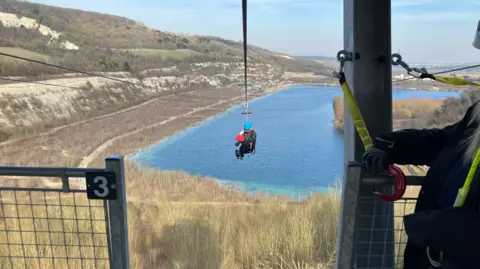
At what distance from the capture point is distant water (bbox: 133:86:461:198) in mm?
7488

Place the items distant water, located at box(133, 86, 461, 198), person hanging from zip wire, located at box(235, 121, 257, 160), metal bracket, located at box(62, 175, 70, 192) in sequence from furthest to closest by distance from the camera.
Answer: distant water, located at box(133, 86, 461, 198) < person hanging from zip wire, located at box(235, 121, 257, 160) < metal bracket, located at box(62, 175, 70, 192)

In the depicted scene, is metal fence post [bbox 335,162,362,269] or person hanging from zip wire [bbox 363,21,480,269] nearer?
person hanging from zip wire [bbox 363,21,480,269]

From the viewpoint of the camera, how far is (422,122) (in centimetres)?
487

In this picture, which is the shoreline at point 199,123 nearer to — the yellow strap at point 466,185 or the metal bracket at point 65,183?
the metal bracket at point 65,183

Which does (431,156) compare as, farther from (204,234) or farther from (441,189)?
(204,234)

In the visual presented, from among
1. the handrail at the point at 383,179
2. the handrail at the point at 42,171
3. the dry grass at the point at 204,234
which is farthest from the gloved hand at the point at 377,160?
the dry grass at the point at 204,234

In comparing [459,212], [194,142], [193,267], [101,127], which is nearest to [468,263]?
[459,212]

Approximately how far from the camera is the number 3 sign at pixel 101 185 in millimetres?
1998

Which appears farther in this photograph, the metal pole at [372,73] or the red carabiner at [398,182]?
the metal pole at [372,73]

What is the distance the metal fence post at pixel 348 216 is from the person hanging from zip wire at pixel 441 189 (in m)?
0.10

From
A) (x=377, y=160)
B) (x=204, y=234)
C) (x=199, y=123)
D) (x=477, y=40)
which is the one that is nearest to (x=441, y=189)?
(x=377, y=160)

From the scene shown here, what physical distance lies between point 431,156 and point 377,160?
0.67ft

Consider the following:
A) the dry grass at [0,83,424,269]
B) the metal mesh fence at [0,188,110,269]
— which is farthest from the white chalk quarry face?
the metal mesh fence at [0,188,110,269]

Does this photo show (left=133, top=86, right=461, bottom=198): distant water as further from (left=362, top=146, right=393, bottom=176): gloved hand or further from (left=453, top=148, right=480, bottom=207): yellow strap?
(left=453, top=148, right=480, bottom=207): yellow strap
